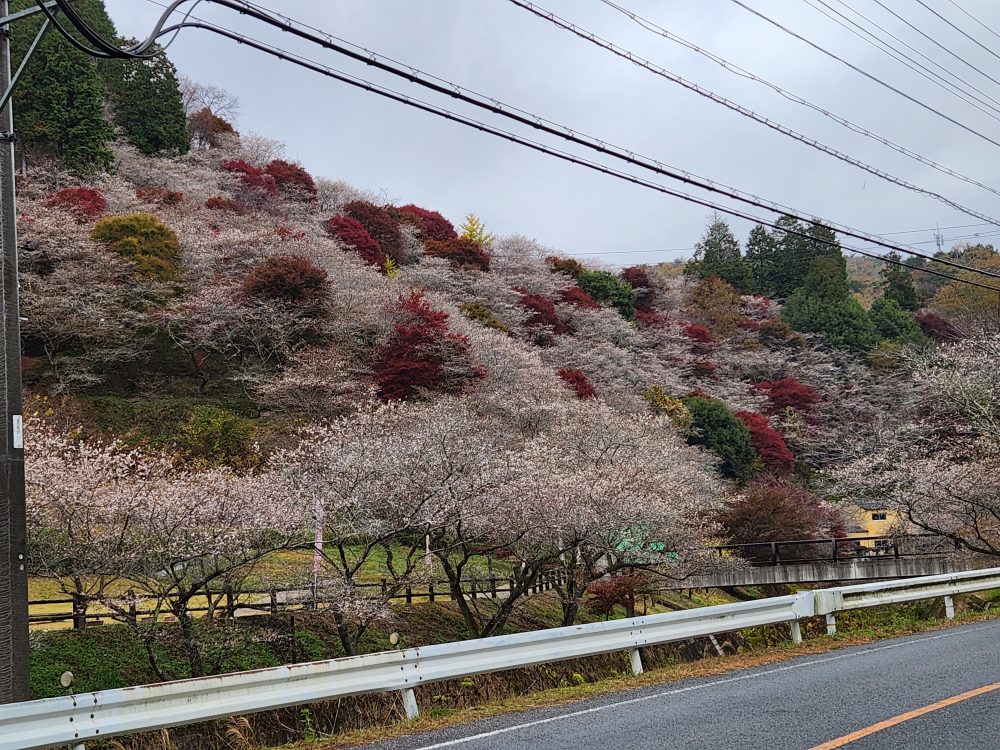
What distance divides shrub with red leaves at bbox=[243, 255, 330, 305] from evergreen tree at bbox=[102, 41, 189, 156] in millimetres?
18728

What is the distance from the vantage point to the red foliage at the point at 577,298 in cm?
5136

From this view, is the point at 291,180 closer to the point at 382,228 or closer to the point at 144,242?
the point at 382,228

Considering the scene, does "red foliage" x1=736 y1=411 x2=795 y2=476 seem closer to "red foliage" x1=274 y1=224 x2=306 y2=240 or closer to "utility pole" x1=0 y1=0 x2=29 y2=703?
"red foliage" x1=274 y1=224 x2=306 y2=240

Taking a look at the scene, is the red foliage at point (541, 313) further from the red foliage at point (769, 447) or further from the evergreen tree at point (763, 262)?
the evergreen tree at point (763, 262)

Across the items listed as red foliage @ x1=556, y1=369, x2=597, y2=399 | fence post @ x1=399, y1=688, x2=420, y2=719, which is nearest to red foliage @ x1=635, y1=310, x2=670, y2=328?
red foliage @ x1=556, y1=369, x2=597, y2=399

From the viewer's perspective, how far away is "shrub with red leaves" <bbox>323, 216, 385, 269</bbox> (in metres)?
45.0

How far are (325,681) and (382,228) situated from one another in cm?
4439

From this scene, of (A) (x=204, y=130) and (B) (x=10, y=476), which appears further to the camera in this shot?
(A) (x=204, y=130)

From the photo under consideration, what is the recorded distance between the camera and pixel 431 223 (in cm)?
5538

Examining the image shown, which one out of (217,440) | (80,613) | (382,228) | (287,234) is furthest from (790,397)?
(80,613)

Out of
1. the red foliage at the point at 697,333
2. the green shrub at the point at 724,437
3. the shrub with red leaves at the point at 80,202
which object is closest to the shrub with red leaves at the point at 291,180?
the shrub with red leaves at the point at 80,202

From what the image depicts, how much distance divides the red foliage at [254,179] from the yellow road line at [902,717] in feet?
158

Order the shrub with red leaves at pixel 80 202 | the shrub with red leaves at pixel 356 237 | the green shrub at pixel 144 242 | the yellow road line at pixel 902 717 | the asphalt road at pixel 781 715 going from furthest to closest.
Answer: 1. the shrub with red leaves at pixel 356 237
2. the shrub with red leaves at pixel 80 202
3. the green shrub at pixel 144 242
4. the asphalt road at pixel 781 715
5. the yellow road line at pixel 902 717

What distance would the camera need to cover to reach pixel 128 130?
152ft
